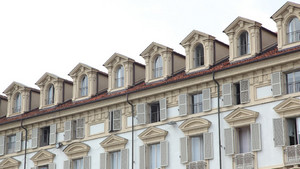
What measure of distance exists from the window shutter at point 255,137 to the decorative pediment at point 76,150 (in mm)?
15018

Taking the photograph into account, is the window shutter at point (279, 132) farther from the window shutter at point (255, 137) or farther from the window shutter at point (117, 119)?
the window shutter at point (117, 119)

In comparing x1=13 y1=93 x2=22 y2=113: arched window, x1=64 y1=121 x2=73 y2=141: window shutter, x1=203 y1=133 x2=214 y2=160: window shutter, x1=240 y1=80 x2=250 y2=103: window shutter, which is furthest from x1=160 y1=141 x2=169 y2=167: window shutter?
x1=13 y1=93 x2=22 y2=113: arched window

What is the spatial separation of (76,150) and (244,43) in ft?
53.6

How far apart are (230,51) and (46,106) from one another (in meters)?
Answer: 18.7

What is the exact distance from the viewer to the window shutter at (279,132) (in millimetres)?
53216

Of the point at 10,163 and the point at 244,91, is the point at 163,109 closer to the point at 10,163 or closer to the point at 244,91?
the point at 244,91

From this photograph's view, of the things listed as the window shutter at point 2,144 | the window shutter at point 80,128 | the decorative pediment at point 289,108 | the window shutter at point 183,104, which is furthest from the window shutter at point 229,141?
the window shutter at point 2,144

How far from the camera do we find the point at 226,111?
56812mm

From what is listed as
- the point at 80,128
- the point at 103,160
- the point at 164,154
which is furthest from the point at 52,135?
the point at 164,154

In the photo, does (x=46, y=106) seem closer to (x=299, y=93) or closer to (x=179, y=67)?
(x=179, y=67)

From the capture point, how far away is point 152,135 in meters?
→ 60.6

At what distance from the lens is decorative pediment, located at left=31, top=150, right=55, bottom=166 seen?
220 feet

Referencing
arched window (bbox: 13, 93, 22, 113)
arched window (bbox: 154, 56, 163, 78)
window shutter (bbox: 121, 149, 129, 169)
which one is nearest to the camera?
window shutter (bbox: 121, 149, 129, 169)

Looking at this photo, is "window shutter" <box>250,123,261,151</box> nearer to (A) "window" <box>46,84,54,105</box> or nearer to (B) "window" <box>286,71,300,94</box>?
(B) "window" <box>286,71,300,94</box>
